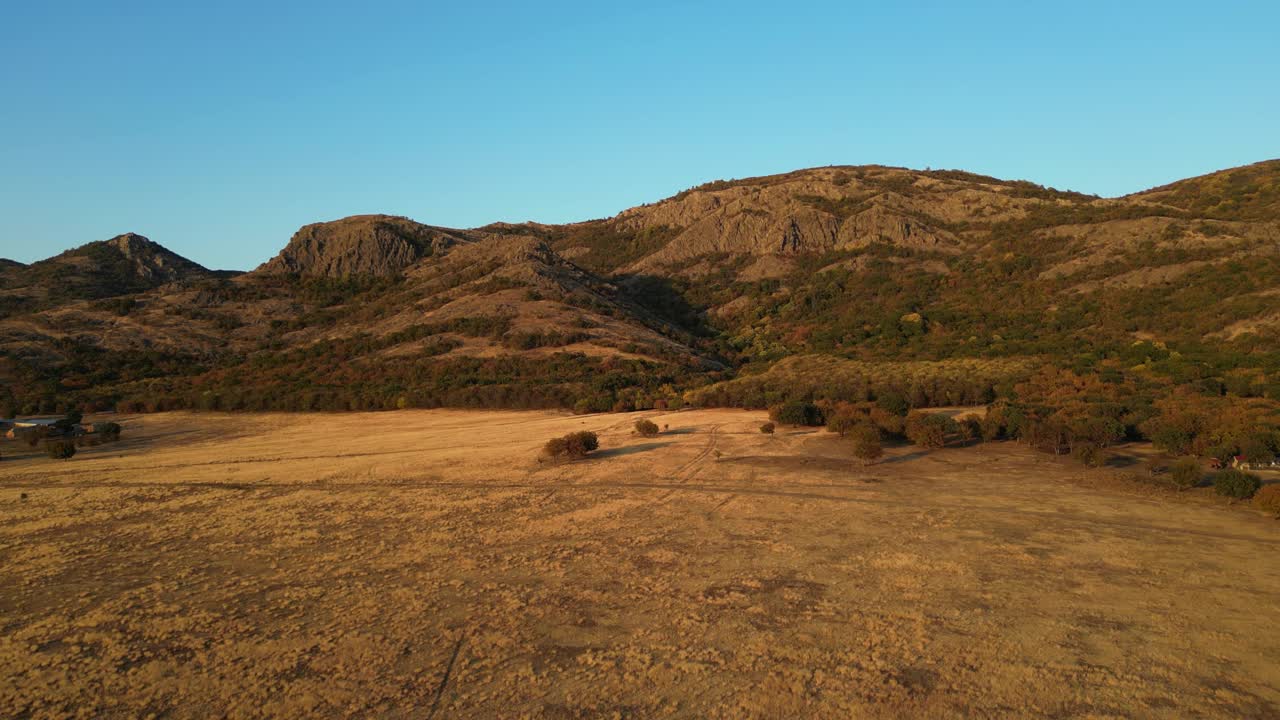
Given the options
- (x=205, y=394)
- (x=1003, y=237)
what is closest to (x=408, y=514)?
(x=205, y=394)

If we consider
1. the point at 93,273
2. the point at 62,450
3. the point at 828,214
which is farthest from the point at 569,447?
the point at 93,273

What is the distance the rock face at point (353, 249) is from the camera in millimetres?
84125

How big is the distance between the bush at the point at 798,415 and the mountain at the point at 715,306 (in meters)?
5.84

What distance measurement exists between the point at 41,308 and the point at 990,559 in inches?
3458

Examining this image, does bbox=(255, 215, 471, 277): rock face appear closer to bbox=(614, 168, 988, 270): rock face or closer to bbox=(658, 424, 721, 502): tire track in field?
bbox=(614, 168, 988, 270): rock face

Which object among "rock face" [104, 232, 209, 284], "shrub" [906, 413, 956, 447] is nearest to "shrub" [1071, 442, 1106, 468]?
"shrub" [906, 413, 956, 447]

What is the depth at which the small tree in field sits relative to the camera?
1958 centimetres

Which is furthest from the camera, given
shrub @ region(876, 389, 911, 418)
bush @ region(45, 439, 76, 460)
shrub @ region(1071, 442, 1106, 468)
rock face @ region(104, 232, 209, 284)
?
rock face @ region(104, 232, 209, 284)

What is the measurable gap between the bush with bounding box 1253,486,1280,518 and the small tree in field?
8.04m

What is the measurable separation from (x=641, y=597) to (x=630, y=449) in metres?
12.6

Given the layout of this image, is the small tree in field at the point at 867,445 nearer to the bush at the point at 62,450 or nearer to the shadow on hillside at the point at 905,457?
the shadow on hillside at the point at 905,457

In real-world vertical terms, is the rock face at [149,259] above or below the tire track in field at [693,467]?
above

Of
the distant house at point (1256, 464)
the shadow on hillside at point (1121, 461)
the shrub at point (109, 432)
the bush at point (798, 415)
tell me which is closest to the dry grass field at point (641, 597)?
the shadow on hillside at point (1121, 461)

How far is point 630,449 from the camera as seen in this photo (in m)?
22.2
